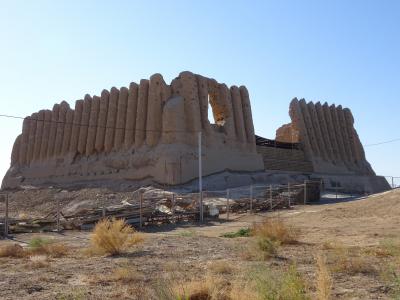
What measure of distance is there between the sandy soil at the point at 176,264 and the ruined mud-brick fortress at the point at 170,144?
603 inches

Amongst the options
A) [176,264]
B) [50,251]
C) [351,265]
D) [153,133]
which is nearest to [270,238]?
[176,264]

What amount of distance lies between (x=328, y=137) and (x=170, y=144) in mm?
18766

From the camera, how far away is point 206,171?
3127cm

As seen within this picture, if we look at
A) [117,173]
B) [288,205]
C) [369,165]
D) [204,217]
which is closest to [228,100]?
[117,173]

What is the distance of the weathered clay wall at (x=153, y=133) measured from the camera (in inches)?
1221

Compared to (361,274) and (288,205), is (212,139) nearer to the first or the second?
(288,205)

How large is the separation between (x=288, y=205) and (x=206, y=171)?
8.29m

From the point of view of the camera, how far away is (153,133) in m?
31.9

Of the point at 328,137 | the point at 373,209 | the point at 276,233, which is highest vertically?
the point at 328,137

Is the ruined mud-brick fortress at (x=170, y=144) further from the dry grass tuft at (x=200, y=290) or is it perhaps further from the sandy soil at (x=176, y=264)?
the dry grass tuft at (x=200, y=290)

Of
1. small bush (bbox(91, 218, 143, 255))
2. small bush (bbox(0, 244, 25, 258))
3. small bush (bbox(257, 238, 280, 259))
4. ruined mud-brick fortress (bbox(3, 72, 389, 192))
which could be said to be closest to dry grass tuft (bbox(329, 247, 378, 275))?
small bush (bbox(257, 238, 280, 259))

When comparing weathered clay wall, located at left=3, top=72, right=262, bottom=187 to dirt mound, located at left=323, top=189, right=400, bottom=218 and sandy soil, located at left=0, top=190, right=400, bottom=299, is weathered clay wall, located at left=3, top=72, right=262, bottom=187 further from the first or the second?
sandy soil, located at left=0, top=190, right=400, bottom=299

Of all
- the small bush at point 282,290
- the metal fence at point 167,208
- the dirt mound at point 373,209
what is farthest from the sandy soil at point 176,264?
the dirt mound at point 373,209

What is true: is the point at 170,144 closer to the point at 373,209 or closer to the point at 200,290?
the point at 373,209
